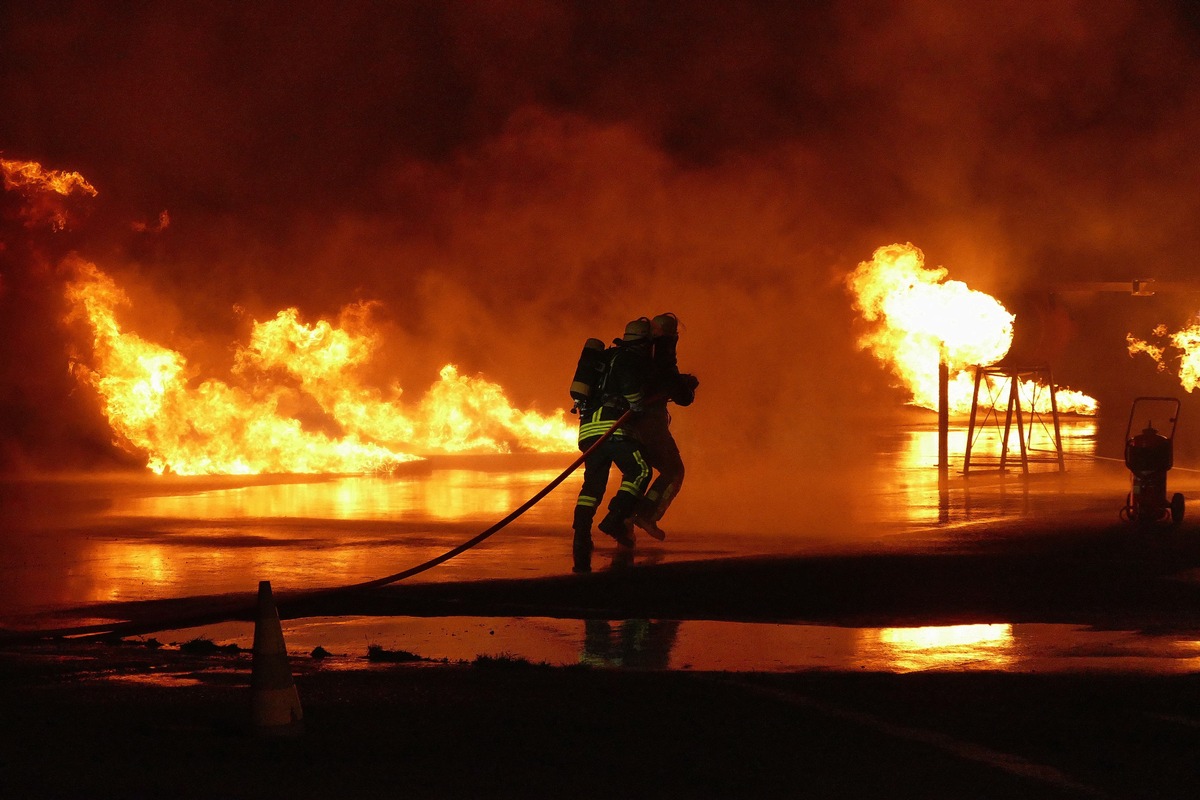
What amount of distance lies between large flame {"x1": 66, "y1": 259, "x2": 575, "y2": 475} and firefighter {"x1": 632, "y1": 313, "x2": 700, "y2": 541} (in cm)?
999

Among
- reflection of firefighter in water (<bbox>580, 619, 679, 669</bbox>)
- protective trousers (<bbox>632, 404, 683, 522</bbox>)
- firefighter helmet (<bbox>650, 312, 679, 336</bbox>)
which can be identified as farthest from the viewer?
protective trousers (<bbox>632, 404, 683, 522</bbox>)

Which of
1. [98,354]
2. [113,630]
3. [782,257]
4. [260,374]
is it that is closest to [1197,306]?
[782,257]

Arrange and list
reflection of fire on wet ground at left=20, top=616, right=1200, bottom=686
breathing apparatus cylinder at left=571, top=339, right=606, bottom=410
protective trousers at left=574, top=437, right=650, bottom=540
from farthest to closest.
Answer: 1. breathing apparatus cylinder at left=571, top=339, right=606, bottom=410
2. protective trousers at left=574, top=437, right=650, bottom=540
3. reflection of fire on wet ground at left=20, top=616, right=1200, bottom=686

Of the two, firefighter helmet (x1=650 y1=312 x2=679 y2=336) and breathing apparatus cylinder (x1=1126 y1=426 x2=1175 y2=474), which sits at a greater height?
firefighter helmet (x1=650 y1=312 x2=679 y2=336)

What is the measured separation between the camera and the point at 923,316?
19.1 metres

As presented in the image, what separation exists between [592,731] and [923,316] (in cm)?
1458

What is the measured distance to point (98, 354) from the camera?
2244 centimetres

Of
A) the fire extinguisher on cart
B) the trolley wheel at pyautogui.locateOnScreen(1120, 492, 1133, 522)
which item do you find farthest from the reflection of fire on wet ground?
the trolley wheel at pyautogui.locateOnScreen(1120, 492, 1133, 522)

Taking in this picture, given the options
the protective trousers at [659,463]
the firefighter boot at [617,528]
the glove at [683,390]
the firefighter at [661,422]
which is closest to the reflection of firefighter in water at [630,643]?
the firefighter boot at [617,528]

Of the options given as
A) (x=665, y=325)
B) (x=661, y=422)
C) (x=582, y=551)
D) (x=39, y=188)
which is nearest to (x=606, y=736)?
(x=582, y=551)

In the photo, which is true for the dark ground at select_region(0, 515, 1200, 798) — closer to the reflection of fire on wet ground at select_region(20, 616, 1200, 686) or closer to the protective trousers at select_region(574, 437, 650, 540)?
the reflection of fire on wet ground at select_region(20, 616, 1200, 686)

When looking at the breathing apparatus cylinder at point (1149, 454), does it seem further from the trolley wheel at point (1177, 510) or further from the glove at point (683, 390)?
the glove at point (683, 390)

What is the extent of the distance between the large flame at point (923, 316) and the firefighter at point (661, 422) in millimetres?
7833

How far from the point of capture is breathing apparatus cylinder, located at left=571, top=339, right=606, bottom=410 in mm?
10930
